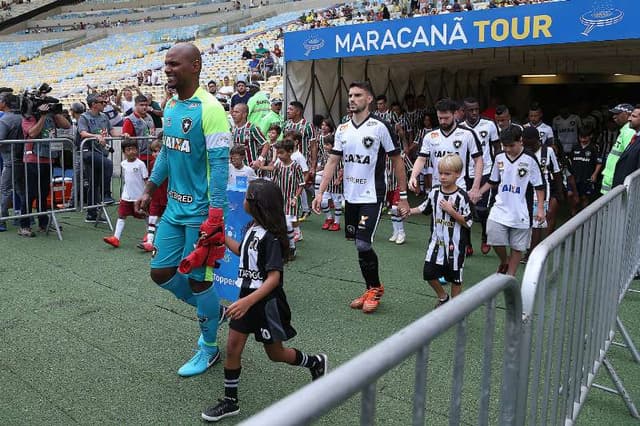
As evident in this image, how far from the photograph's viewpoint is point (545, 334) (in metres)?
2.18

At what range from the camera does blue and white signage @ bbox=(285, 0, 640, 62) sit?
7.52 meters

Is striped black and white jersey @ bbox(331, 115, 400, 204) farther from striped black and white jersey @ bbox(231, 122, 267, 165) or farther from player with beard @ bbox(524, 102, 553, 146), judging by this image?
player with beard @ bbox(524, 102, 553, 146)

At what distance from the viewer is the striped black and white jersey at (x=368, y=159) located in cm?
518

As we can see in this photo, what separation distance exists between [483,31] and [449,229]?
4862mm

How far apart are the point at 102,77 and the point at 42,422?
3523 centimetres

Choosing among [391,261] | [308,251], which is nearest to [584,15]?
[391,261]

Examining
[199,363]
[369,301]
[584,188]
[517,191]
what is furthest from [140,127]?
[584,188]

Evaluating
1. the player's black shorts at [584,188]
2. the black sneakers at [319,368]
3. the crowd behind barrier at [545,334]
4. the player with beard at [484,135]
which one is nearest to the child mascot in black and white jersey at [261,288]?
the black sneakers at [319,368]

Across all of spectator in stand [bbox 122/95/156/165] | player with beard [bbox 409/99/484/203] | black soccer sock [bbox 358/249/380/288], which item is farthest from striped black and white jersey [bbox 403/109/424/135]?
black soccer sock [bbox 358/249/380/288]

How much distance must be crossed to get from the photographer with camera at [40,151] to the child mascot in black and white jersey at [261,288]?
5480mm

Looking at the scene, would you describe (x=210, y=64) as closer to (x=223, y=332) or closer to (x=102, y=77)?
(x=102, y=77)

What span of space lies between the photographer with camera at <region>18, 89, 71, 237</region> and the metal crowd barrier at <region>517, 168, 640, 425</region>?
6882mm

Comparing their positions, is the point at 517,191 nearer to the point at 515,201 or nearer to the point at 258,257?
the point at 515,201

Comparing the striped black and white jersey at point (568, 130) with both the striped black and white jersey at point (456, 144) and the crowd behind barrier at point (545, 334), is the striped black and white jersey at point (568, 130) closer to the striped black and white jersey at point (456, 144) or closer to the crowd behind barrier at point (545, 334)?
the striped black and white jersey at point (456, 144)
